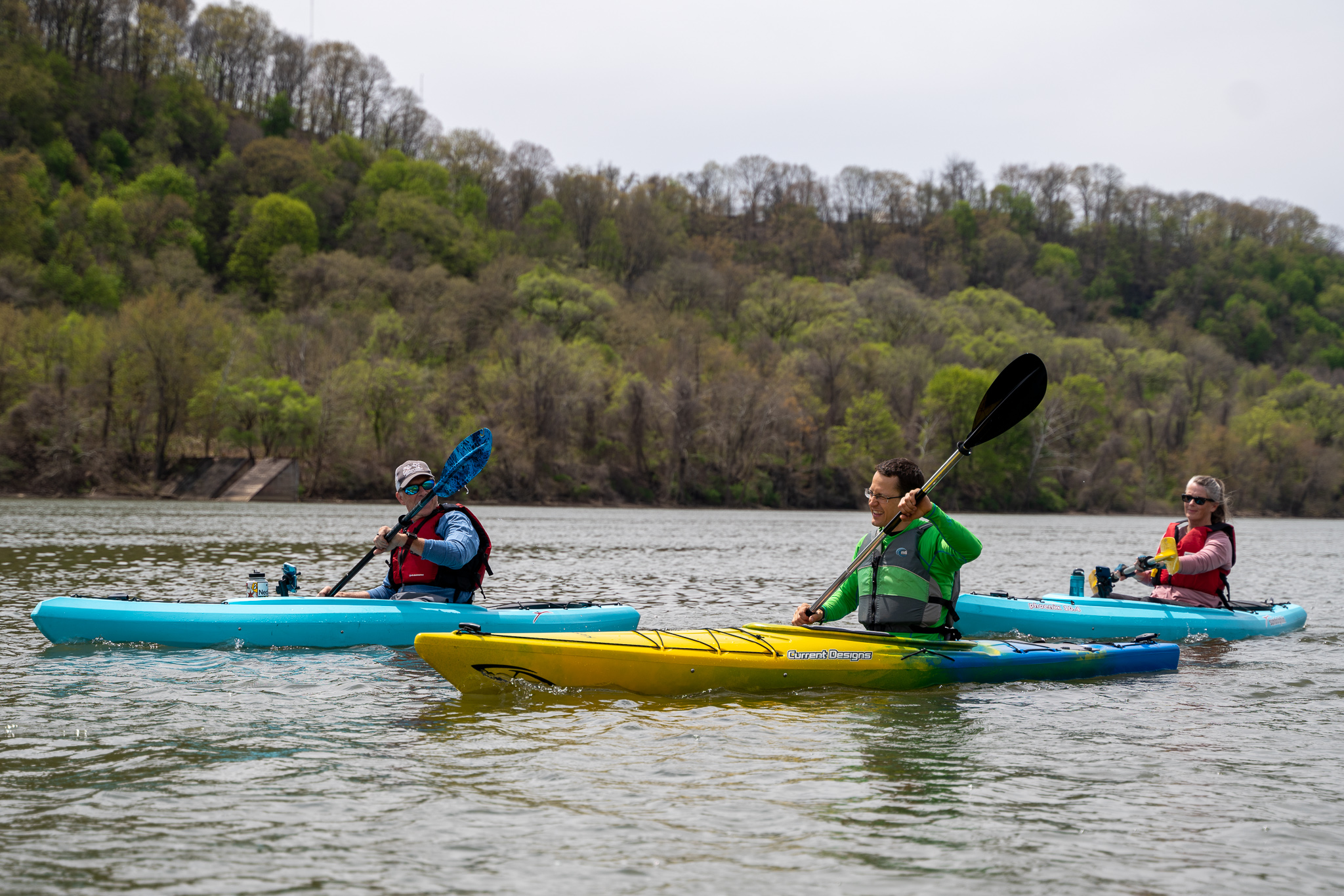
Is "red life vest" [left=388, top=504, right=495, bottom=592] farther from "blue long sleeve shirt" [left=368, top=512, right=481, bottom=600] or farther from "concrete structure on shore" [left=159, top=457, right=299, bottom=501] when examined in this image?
"concrete structure on shore" [left=159, top=457, right=299, bottom=501]

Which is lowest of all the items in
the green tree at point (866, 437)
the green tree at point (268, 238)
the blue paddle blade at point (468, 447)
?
the blue paddle blade at point (468, 447)

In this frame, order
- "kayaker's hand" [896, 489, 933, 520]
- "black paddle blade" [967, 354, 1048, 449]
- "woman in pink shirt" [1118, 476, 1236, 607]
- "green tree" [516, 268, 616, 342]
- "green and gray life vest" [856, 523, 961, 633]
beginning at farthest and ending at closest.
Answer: "green tree" [516, 268, 616, 342], "woman in pink shirt" [1118, 476, 1236, 607], "black paddle blade" [967, 354, 1048, 449], "green and gray life vest" [856, 523, 961, 633], "kayaker's hand" [896, 489, 933, 520]

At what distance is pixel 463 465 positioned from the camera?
9.23 metres

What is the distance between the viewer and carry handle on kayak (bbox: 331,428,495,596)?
28.6 feet

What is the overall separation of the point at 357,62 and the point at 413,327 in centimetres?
5201

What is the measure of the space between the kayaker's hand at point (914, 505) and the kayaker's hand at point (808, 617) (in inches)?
40.4

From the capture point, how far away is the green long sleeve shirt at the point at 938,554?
22.4 feet

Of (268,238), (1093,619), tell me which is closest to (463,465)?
(1093,619)

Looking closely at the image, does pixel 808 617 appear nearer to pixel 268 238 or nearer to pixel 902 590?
pixel 902 590

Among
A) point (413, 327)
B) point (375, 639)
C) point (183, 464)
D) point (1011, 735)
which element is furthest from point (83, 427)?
point (1011, 735)

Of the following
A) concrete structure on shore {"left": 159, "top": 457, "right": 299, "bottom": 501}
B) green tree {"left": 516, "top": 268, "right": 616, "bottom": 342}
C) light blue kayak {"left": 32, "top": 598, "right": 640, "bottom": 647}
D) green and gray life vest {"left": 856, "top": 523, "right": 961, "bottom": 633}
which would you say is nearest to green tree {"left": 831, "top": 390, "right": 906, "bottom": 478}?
green tree {"left": 516, "top": 268, "right": 616, "bottom": 342}

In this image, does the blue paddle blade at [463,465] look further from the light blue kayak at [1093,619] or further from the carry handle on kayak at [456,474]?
the light blue kayak at [1093,619]

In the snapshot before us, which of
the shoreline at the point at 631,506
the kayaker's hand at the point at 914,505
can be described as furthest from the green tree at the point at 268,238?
the kayaker's hand at the point at 914,505

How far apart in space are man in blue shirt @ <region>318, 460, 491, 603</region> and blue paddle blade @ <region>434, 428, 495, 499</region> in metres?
0.11
